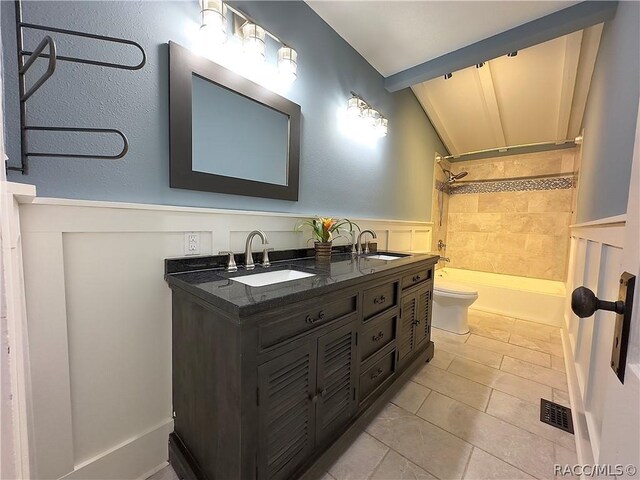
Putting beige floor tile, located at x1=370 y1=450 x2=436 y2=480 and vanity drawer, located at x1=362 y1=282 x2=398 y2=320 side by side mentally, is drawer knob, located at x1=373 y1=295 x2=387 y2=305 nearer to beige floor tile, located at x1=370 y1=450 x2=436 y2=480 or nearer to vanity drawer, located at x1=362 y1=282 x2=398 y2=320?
vanity drawer, located at x1=362 y1=282 x2=398 y2=320

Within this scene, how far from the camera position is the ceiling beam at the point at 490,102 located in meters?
2.59

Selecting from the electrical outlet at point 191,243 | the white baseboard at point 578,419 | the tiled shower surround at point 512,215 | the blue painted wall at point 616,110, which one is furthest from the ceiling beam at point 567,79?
the electrical outlet at point 191,243

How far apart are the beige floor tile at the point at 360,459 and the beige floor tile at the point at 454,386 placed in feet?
2.12

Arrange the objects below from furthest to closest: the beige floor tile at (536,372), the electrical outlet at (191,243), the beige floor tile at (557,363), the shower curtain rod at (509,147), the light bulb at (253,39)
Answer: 1. the shower curtain rod at (509,147)
2. the beige floor tile at (557,363)
3. the beige floor tile at (536,372)
4. the light bulb at (253,39)
5. the electrical outlet at (191,243)

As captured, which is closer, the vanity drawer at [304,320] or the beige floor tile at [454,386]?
the vanity drawer at [304,320]

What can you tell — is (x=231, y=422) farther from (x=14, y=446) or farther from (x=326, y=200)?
(x=326, y=200)

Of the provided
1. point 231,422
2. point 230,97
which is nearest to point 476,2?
point 230,97

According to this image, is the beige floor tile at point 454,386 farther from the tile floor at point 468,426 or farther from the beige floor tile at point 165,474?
the beige floor tile at point 165,474

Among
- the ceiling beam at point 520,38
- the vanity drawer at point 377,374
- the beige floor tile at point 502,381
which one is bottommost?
the beige floor tile at point 502,381

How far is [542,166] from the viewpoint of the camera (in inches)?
140

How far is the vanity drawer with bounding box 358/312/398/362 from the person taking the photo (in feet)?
4.31

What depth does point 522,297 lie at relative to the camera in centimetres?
302

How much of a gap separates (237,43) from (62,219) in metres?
1.16

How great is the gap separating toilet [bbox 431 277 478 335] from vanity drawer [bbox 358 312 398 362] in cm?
121
